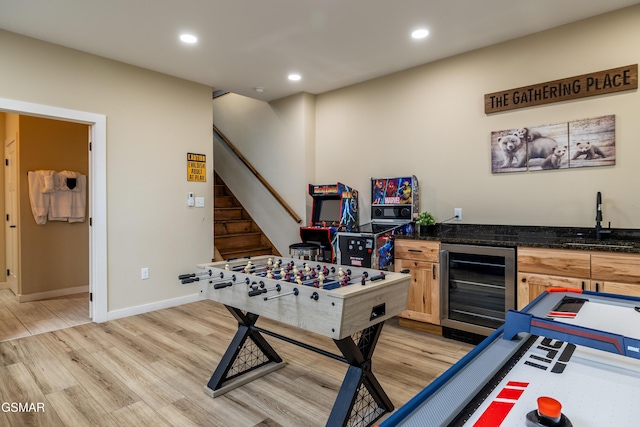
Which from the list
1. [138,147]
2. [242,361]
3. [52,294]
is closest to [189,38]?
[138,147]

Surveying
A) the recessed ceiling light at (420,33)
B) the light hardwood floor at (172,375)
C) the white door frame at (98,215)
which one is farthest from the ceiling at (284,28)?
the light hardwood floor at (172,375)

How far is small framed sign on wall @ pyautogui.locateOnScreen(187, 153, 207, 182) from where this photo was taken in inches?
176

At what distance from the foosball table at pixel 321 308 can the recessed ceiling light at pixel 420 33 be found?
2.30m

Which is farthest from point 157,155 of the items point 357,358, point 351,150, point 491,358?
point 491,358

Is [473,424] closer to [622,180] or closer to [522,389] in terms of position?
[522,389]

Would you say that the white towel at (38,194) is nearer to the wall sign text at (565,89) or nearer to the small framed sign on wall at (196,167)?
the small framed sign on wall at (196,167)

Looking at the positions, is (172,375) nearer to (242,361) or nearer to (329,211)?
(242,361)

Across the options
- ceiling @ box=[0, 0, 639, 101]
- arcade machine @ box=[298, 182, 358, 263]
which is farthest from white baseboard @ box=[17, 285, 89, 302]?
arcade machine @ box=[298, 182, 358, 263]

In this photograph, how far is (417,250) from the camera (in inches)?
133

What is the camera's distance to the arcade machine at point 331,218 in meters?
4.31

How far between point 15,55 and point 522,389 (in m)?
4.40

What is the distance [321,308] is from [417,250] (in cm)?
193

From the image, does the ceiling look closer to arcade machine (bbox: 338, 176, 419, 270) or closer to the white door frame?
the white door frame

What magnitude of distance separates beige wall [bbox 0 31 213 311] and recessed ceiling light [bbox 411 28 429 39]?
274 centimetres
